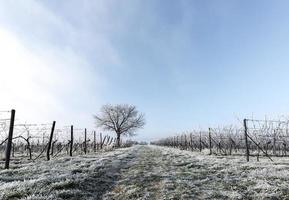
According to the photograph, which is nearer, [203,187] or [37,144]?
[203,187]

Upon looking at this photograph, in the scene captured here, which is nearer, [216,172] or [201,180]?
[201,180]

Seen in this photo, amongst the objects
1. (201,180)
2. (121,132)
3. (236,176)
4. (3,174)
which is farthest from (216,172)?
(121,132)

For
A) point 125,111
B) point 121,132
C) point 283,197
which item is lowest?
point 283,197

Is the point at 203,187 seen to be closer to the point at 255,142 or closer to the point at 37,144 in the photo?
the point at 255,142

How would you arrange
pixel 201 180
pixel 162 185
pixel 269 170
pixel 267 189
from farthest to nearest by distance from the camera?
pixel 269 170 < pixel 201 180 < pixel 162 185 < pixel 267 189

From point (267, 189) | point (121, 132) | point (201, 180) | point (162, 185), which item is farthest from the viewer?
point (121, 132)

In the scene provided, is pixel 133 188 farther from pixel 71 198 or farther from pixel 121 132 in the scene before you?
pixel 121 132

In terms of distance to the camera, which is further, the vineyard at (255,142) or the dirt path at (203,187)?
the vineyard at (255,142)

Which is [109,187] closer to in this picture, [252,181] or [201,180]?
[201,180]

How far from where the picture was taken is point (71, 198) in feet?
33.2

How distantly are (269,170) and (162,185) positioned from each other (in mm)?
6518

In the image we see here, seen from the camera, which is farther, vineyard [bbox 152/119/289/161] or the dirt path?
vineyard [bbox 152/119/289/161]

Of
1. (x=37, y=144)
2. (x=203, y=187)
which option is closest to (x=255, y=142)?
(x=203, y=187)

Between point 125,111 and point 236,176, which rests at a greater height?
point 125,111
